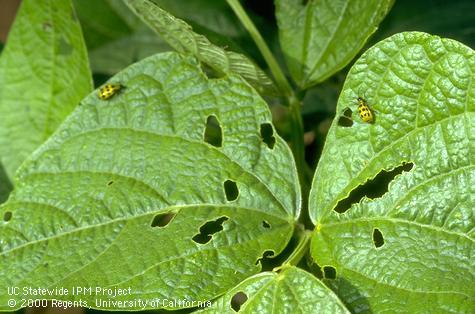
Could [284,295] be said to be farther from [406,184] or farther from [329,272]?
[406,184]

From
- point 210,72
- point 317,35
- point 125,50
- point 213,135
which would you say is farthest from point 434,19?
point 125,50

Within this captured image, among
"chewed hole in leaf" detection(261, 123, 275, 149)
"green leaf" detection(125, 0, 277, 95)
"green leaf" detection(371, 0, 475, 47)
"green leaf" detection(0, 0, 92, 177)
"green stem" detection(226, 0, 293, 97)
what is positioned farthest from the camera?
"green leaf" detection(371, 0, 475, 47)

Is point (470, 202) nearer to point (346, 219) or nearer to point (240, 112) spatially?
point (346, 219)

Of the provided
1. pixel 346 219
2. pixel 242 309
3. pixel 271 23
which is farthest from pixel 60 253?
pixel 271 23

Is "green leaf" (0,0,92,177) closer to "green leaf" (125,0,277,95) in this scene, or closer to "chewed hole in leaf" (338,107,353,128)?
"green leaf" (125,0,277,95)

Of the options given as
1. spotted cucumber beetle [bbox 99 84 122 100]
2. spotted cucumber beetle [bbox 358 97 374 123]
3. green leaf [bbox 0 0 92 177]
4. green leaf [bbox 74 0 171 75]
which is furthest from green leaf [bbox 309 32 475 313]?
green leaf [bbox 74 0 171 75]

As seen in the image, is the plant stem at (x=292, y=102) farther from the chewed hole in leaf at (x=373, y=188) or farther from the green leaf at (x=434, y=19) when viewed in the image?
the green leaf at (x=434, y=19)
